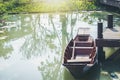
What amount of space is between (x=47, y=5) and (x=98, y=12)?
7356mm

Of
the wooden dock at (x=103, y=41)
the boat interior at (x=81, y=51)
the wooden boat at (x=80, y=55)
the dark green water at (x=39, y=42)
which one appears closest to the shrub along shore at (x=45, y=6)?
the dark green water at (x=39, y=42)

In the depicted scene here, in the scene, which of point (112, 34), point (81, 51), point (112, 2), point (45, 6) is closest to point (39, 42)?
point (81, 51)

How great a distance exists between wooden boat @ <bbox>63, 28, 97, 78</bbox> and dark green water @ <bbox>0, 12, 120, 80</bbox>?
2.90 ft

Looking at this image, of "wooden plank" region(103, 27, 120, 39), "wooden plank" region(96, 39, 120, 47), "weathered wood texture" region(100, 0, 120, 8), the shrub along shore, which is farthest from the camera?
the shrub along shore

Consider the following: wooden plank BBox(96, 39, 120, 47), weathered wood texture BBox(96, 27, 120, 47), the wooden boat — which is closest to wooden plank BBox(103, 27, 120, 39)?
weathered wood texture BBox(96, 27, 120, 47)

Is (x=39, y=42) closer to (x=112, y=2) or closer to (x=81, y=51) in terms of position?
(x=81, y=51)

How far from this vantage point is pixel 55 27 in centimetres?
2794

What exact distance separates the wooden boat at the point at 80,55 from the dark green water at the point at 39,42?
884 millimetres

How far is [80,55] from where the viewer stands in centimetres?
1655

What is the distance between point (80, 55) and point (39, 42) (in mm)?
7372

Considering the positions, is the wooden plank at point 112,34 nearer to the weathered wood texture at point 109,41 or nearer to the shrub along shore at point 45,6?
the weathered wood texture at point 109,41

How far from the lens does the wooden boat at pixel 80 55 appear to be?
1393 centimetres

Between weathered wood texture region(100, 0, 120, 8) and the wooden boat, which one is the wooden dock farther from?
weathered wood texture region(100, 0, 120, 8)

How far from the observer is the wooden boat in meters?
13.9
